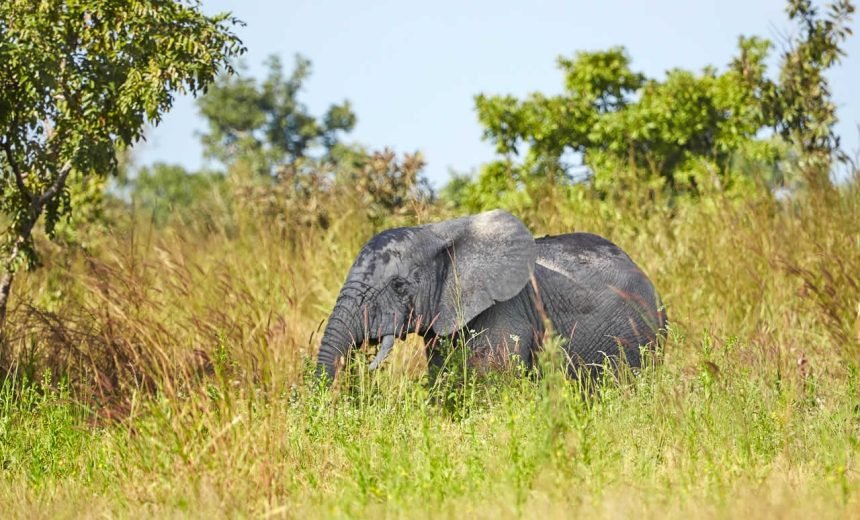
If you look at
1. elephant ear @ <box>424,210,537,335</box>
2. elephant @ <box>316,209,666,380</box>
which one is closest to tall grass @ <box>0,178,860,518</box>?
elephant @ <box>316,209,666,380</box>

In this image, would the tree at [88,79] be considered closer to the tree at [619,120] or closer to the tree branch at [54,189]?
the tree branch at [54,189]

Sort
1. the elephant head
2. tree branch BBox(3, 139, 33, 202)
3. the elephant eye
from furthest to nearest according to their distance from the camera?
1. tree branch BBox(3, 139, 33, 202)
2. the elephant eye
3. the elephant head

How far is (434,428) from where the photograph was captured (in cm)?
604

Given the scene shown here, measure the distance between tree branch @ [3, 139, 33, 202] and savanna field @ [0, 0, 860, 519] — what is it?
0.08 feet

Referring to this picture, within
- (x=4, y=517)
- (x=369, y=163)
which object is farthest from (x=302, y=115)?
(x=4, y=517)

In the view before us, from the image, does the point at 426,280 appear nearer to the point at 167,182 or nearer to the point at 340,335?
the point at 340,335

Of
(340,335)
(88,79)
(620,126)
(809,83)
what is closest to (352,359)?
(340,335)

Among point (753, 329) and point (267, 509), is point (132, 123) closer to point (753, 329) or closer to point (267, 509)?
point (267, 509)

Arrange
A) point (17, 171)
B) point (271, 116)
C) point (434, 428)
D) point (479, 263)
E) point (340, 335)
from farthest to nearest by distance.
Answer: point (271, 116)
point (17, 171)
point (479, 263)
point (340, 335)
point (434, 428)

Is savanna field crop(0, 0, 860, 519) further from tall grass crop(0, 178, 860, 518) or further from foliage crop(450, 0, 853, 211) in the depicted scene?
foliage crop(450, 0, 853, 211)

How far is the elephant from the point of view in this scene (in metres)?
6.84

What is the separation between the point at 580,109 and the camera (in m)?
20.8

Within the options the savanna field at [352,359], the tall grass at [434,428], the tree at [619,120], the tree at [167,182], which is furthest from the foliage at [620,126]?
the tree at [167,182]

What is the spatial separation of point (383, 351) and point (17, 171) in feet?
10.2
